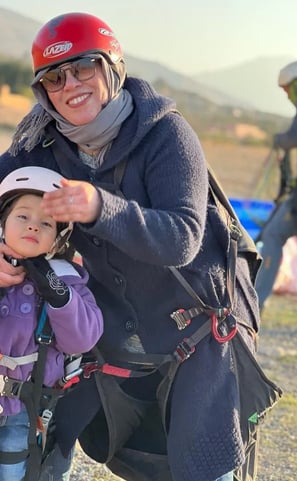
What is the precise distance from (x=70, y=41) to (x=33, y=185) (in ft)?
1.54

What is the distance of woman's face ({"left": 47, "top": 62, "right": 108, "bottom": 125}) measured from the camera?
240cm

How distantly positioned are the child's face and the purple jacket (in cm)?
11

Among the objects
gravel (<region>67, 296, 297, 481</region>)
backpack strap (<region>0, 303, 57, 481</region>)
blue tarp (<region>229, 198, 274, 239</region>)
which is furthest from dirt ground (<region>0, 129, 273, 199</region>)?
backpack strap (<region>0, 303, 57, 481</region>)

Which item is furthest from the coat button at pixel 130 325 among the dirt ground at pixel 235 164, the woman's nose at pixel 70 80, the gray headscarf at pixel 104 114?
the dirt ground at pixel 235 164

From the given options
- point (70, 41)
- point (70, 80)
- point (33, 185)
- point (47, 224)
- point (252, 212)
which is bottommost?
point (252, 212)

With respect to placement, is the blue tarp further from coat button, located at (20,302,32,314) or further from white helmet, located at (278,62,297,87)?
coat button, located at (20,302,32,314)

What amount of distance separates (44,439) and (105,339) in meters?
0.39

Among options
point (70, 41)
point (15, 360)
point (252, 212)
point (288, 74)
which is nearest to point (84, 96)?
point (70, 41)

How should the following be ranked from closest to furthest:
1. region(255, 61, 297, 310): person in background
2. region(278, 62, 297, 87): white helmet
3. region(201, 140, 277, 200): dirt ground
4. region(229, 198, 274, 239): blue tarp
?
region(278, 62, 297, 87): white helmet, region(255, 61, 297, 310): person in background, region(229, 198, 274, 239): blue tarp, region(201, 140, 277, 200): dirt ground

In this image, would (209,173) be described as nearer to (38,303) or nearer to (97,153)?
(97,153)

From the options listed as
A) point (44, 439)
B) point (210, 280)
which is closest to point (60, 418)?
point (44, 439)

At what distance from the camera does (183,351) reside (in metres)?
2.49

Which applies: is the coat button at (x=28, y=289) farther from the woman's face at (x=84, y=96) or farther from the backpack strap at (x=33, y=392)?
the woman's face at (x=84, y=96)

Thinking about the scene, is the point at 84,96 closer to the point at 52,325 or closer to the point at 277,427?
the point at 52,325
